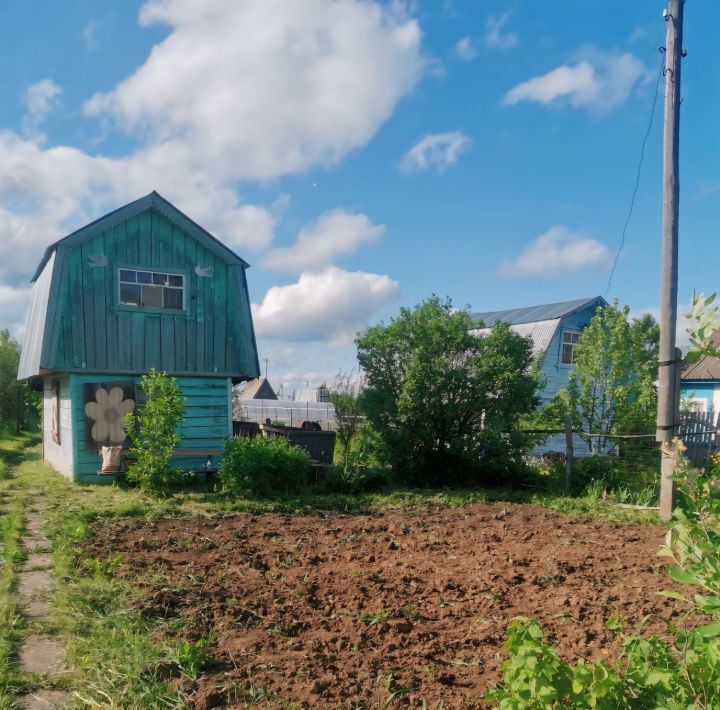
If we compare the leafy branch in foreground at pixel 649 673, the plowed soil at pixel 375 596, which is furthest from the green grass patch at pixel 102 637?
the leafy branch in foreground at pixel 649 673

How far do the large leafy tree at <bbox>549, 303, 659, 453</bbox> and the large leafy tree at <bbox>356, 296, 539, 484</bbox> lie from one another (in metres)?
2.73

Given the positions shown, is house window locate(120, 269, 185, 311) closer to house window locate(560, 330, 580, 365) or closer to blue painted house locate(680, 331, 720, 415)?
house window locate(560, 330, 580, 365)

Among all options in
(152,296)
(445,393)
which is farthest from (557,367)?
(152,296)

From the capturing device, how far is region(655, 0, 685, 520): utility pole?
8.79m

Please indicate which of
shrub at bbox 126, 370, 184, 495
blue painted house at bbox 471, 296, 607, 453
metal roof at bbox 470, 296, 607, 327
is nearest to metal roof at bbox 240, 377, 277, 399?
metal roof at bbox 470, 296, 607, 327

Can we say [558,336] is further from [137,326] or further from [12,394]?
[12,394]

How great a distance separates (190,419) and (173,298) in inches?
99.5

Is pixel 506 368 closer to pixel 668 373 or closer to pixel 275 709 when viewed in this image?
pixel 668 373

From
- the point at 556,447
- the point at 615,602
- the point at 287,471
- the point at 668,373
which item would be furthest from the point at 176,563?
the point at 556,447

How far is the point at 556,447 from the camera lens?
2250cm

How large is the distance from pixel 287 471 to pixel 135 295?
4884mm

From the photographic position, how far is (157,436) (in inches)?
420

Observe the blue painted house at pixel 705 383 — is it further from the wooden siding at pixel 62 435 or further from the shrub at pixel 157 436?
the wooden siding at pixel 62 435

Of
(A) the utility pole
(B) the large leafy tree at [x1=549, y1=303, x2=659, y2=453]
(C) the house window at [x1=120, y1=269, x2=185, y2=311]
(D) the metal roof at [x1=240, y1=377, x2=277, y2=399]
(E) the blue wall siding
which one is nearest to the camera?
(A) the utility pole
